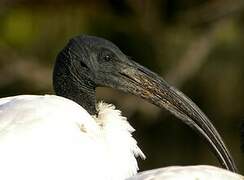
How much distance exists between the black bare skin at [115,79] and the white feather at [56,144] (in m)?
0.65

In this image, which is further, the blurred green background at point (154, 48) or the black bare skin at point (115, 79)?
the blurred green background at point (154, 48)

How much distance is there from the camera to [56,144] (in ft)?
20.3

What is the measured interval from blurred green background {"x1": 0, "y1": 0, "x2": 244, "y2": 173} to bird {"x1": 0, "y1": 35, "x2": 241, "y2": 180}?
8011mm

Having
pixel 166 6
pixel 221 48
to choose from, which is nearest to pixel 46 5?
pixel 166 6

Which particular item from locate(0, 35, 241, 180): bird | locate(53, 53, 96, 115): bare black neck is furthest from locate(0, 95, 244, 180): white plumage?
locate(53, 53, 96, 115): bare black neck

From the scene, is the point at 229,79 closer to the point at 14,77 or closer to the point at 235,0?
the point at 235,0

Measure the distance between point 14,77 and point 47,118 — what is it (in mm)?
9917

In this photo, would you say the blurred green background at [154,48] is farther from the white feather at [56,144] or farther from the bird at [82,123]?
the white feather at [56,144]

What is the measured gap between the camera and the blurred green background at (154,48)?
637 inches

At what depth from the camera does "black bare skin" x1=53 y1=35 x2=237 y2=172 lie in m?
7.32

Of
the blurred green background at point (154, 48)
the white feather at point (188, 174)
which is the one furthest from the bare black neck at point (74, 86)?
the blurred green background at point (154, 48)

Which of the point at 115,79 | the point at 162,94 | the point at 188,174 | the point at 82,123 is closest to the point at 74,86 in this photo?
the point at 115,79

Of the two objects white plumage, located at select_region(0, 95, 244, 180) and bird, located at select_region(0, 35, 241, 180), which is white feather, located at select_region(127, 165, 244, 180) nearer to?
bird, located at select_region(0, 35, 241, 180)

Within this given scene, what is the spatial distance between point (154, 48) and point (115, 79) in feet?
35.7
